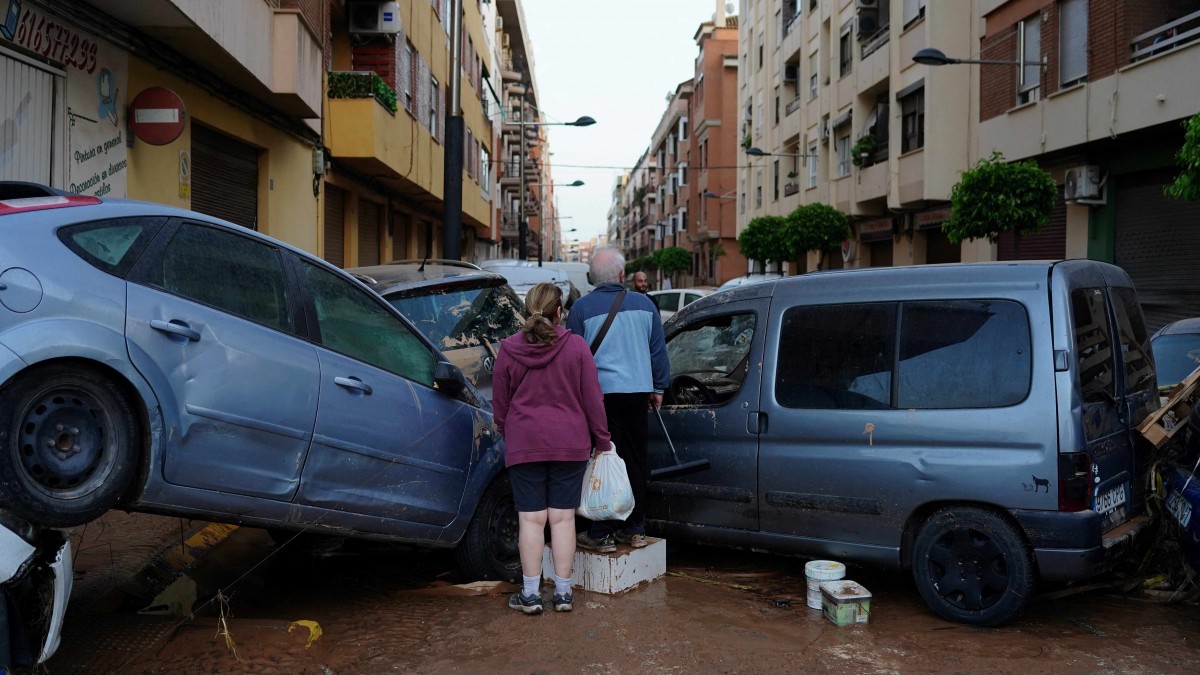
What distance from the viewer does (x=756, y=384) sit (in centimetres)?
583

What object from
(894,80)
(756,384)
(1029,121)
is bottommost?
(756,384)

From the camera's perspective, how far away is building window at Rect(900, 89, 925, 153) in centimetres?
2527

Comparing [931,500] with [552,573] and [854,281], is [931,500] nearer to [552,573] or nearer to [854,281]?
[854,281]

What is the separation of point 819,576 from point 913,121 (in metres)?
22.8

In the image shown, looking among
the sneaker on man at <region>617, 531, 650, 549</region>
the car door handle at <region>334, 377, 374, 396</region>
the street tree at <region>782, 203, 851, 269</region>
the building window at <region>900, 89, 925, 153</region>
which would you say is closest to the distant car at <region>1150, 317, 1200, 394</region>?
the sneaker on man at <region>617, 531, 650, 549</region>

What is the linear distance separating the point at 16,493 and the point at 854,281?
4156 millimetres

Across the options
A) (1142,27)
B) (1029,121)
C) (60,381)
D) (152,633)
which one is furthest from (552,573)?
(1029,121)

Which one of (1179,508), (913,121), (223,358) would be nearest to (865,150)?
(913,121)

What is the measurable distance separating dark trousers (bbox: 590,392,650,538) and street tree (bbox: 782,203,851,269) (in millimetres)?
26433

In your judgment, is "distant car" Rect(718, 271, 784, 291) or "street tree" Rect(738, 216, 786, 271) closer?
"distant car" Rect(718, 271, 784, 291)

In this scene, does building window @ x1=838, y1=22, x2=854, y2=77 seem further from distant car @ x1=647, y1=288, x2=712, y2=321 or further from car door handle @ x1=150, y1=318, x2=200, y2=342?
car door handle @ x1=150, y1=318, x2=200, y2=342

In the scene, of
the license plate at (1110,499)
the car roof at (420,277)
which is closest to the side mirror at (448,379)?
the car roof at (420,277)

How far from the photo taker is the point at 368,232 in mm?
20859

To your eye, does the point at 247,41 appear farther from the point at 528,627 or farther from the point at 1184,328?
the point at 1184,328
